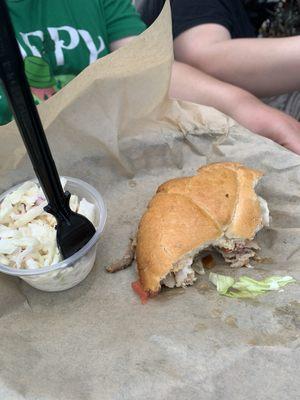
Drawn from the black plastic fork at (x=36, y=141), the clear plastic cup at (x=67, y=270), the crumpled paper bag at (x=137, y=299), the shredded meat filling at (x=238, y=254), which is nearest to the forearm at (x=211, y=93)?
the crumpled paper bag at (x=137, y=299)

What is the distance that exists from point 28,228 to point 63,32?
83 cm

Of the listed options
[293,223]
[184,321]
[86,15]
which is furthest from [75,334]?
[86,15]

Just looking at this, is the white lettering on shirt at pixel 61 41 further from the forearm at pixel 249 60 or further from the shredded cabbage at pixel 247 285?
the shredded cabbage at pixel 247 285

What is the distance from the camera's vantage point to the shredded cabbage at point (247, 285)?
107 cm

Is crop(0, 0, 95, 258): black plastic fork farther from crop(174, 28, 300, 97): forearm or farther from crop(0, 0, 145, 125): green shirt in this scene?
crop(174, 28, 300, 97): forearm

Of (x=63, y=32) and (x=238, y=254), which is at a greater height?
(x=63, y=32)

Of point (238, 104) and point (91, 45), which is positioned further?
point (91, 45)

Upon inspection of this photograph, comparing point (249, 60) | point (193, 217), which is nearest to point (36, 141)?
point (193, 217)

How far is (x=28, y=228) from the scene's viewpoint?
44.9 inches

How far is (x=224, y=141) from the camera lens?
1430 millimetres

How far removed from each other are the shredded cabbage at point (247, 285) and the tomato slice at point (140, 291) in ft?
0.56

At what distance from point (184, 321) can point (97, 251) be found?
377mm

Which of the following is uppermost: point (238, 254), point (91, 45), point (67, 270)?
point (91, 45)

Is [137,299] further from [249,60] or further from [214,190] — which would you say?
[249,60]
